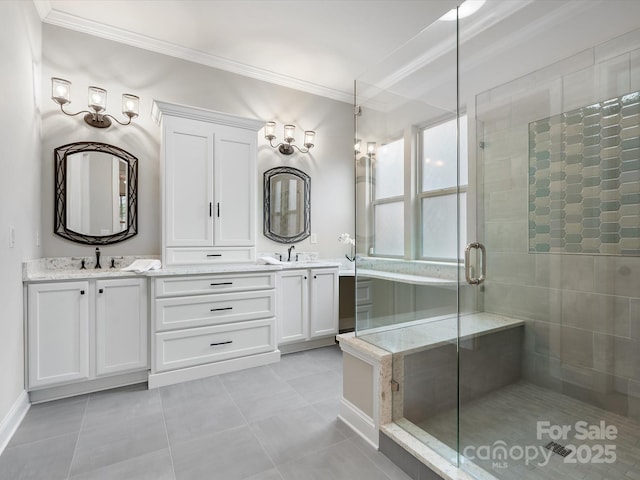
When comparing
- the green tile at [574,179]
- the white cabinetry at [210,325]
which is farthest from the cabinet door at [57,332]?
the green tile at [574,179]

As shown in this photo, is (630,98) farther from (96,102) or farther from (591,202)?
(96,102)

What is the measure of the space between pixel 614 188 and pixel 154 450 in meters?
2.93

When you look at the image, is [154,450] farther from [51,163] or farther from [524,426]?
[51,163]

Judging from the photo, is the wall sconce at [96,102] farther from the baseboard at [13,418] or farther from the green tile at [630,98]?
the green tile at [630,98]

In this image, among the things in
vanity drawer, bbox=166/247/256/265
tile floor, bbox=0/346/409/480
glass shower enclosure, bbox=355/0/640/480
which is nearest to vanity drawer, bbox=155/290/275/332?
vanity drawer, bbox=166/247/256/265

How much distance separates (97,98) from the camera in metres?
2.71

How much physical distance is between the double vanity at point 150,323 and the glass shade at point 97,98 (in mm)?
1302

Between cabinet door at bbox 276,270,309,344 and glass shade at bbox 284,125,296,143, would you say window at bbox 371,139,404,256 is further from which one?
glass shade at bbox 284,125,296,143

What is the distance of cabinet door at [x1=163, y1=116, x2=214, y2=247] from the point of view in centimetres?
281

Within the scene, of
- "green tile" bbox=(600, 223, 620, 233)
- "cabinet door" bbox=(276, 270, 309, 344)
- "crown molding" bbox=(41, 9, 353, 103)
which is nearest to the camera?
"green tile" bbox=(600, 223, 620, 233)

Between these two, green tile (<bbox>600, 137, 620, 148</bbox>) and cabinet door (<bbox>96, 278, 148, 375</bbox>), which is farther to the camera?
cabinet door (<bbox>96, 278, 148, 375</bbox>)

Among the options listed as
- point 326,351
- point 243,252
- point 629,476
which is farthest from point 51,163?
point 629,476

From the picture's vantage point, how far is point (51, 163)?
8.80 ft

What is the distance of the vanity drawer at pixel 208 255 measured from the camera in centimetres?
285
